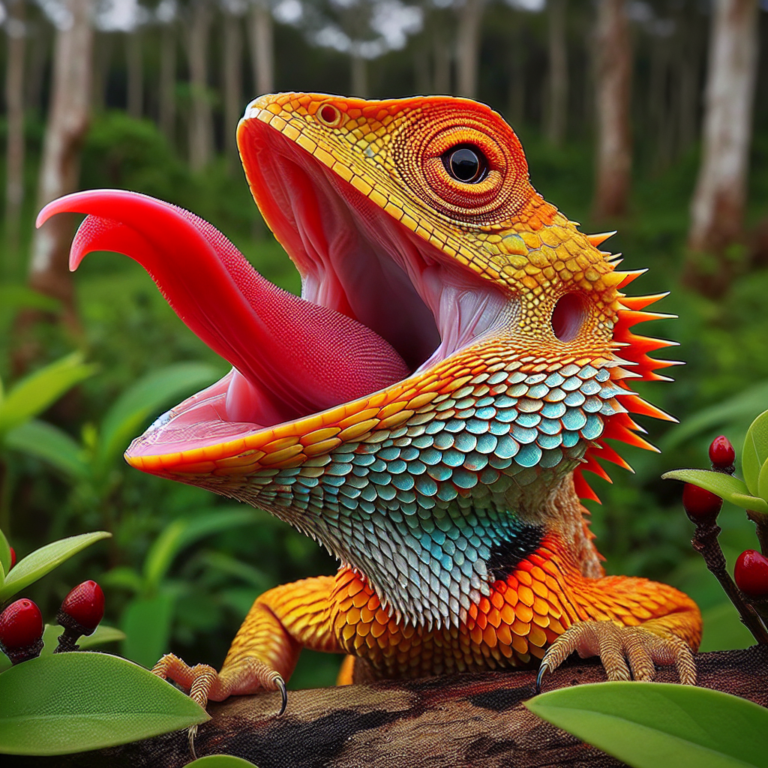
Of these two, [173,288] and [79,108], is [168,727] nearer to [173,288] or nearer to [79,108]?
[173,288]

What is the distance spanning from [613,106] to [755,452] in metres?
9.80

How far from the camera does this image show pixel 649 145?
30.1 m

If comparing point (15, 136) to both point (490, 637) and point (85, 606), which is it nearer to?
point (85, 606)

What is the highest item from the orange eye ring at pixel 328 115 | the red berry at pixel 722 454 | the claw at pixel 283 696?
the orange eye ring at pixel 328 115

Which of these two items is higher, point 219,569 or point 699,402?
point 699,402

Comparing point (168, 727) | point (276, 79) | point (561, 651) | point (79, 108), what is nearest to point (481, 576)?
point (561, 651)

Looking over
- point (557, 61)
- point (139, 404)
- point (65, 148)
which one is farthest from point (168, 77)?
point (139, 404)

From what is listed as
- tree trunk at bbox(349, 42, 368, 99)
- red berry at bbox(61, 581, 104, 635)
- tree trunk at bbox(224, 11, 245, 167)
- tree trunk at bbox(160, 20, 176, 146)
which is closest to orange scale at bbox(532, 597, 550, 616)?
red berry at bbox(61, 581, 104, 635)

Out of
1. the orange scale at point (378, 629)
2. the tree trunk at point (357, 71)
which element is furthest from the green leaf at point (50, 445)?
the tree trunk at point (357, 71)

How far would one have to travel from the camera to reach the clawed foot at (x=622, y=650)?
120 cm

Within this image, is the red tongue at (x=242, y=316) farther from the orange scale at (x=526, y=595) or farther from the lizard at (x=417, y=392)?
the orange scale at (x=526, y=595)

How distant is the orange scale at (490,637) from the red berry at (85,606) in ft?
2.27

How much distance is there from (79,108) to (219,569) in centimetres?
480

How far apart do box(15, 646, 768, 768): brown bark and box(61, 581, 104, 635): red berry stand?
0.20 m
